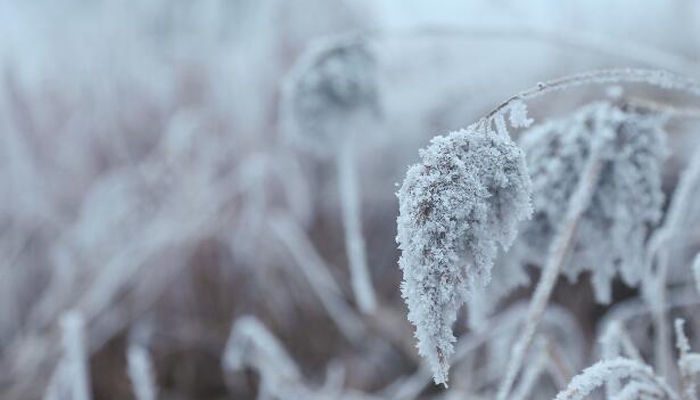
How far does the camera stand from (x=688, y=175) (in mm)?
667

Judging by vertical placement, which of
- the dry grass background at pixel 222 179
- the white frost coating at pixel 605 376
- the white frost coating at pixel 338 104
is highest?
the dry grass background at pixel 222 179

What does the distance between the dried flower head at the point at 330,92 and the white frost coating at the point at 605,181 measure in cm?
33

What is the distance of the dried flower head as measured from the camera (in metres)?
0.96

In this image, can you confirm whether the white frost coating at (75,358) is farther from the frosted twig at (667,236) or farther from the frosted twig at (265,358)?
the frosted twig at (667,236)

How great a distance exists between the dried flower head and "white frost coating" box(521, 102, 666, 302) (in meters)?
0.33

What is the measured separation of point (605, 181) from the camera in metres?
0.66

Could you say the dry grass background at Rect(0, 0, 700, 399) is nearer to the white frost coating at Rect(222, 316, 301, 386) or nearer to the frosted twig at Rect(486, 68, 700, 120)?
the white frost coating at Rect(222, 316, 301, 386)

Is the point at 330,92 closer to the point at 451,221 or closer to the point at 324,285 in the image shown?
the point at 324,285

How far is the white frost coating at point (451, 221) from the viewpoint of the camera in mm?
416

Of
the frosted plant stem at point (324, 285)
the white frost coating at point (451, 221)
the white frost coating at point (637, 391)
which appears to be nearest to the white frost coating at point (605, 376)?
the white frost coating at point (637, 391)

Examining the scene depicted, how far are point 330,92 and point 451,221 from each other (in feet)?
1.97

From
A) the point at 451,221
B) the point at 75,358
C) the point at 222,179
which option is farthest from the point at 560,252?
the point at 222,179

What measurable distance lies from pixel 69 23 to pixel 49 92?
57 cm

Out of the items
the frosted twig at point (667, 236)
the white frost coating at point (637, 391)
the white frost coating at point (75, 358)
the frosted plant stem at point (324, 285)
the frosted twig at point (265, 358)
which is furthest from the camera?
the frosted plant stem at point (324, 285)
